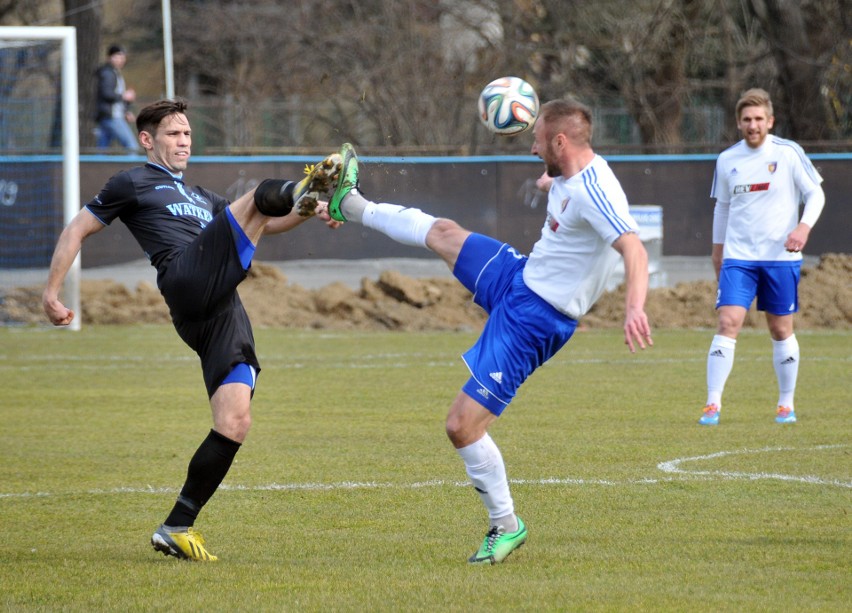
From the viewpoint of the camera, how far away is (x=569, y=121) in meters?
5.75

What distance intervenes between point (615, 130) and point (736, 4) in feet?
11.6

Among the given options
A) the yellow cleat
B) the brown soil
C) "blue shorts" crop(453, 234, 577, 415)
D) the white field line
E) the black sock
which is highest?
"blue shorts" crop(453, 234, 577, 415)

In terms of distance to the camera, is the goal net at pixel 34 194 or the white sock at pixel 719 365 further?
the goal net at pixel 34 194

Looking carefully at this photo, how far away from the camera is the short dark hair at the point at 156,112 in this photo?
6270 mm

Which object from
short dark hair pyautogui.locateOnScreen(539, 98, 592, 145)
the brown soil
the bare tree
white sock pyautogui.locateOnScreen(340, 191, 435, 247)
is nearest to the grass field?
white sock pyautogui.locateOnScreen(340, 191, 435, 247)

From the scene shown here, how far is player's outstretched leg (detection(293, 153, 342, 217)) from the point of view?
573 cm

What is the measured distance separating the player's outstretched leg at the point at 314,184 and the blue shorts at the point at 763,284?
466 centimetres

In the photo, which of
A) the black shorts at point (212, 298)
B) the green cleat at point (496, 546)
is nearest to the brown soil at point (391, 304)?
the black shorts at point (212, 298)

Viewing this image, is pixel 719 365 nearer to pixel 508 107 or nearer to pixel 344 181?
pixel 508 107

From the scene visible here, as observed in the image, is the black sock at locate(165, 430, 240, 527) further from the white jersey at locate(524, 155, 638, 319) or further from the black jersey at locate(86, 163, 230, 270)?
the white jersey at locate(524, 155, 638, 319)

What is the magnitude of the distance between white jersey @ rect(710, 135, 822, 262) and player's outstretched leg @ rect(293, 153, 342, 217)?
186 inches

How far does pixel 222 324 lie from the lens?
594 centimetres

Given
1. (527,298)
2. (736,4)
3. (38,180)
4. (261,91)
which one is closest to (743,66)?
(736,4)

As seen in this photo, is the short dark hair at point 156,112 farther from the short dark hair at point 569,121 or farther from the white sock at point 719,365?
the white sock at point 719,365
